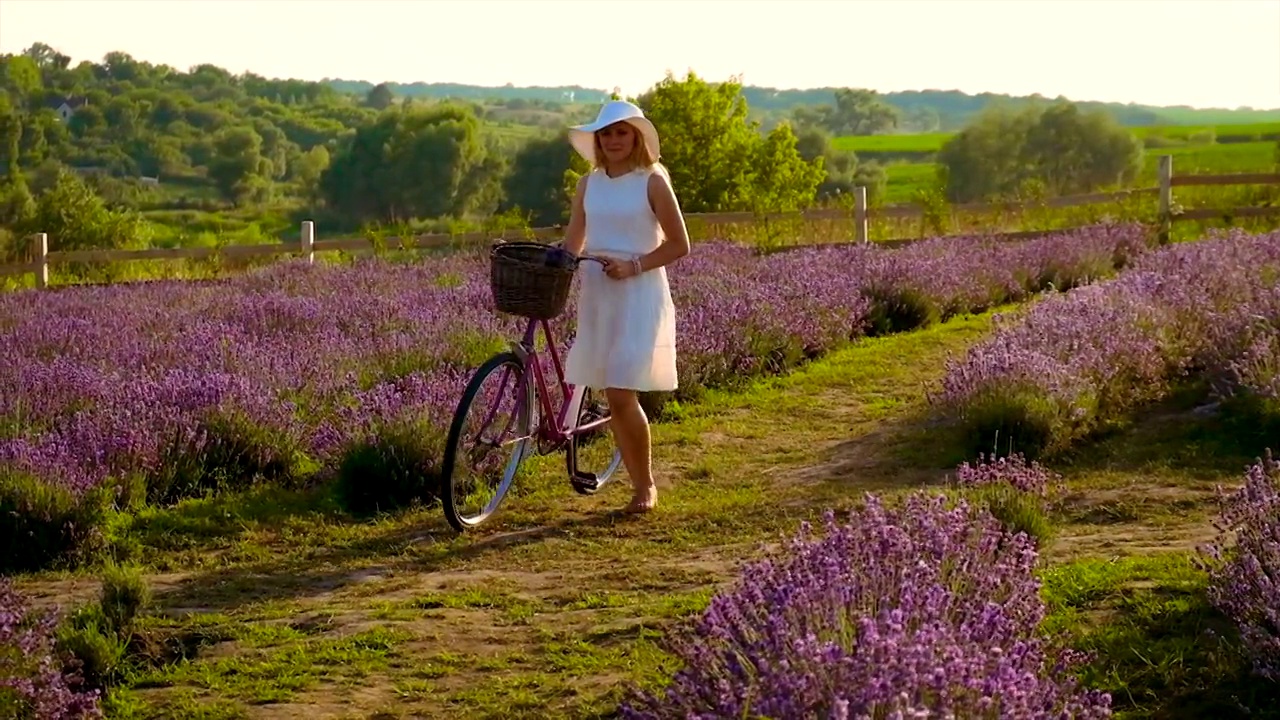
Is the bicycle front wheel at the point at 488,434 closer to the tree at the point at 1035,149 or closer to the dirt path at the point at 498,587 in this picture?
the dirt path at the point at 498,587

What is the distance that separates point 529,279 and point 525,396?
69 centimetres

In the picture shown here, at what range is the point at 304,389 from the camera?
27.8 feet

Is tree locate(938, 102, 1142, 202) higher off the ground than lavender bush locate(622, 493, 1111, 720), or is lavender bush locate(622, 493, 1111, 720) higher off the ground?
tree locate(938, 102, 1142, 202)

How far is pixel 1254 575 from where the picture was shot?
13.2 feet

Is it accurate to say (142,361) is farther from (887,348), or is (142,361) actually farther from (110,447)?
(887,348)

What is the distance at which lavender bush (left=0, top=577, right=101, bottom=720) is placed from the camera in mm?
4004

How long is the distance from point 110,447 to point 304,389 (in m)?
1.71

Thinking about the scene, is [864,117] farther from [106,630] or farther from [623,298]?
[106,630]

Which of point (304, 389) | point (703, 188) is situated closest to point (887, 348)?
point (304, 389)

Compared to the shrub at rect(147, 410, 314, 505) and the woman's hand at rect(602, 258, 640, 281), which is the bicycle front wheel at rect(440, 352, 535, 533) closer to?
the woman's hand at rect(602, 258, 640, 281)

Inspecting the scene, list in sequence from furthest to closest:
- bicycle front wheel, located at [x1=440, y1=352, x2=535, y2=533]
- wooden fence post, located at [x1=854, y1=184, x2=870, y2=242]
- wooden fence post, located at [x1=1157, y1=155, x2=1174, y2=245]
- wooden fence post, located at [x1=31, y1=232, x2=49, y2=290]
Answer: wooden fence post, located at [x1=854, y1=184, x2=870, y2=242], wooden fence post, located at [x1=31, y1=232, x2=49, y2=290], wooden fence post, located at [x1=1157, y1=155, x2=1174, y2=245], bicycle front wheel, located at [x1=440, y1=352, x2=535, y2=533]

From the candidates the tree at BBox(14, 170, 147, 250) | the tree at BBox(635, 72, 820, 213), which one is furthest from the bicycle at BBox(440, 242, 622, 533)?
the tree at BBox(14, 170, 147, 250)

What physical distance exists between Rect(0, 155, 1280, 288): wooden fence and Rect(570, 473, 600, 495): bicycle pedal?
14.4 metres

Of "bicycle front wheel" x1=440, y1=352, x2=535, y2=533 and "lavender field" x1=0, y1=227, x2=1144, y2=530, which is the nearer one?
"bicycle front wheel" x1=440, y1=352, x2=535, y2=533
